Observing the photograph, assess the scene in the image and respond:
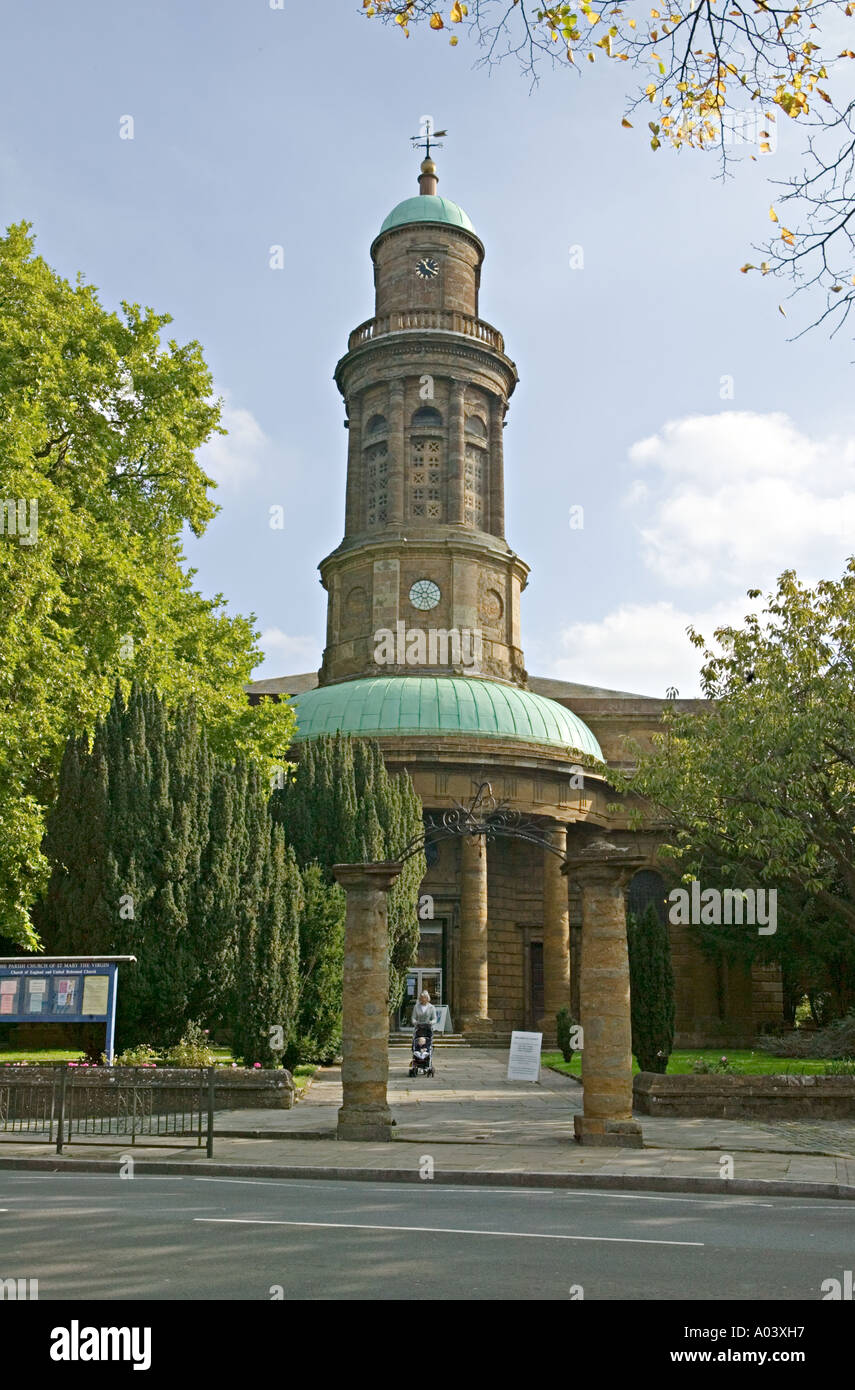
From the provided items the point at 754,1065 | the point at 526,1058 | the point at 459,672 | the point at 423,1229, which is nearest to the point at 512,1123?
the point at 526,1058

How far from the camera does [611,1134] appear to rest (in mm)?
15812

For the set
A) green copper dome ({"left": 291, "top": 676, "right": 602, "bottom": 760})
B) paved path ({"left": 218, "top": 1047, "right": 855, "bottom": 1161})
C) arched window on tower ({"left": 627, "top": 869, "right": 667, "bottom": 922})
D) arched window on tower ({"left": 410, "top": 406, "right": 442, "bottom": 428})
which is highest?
arched window on tower ({"left": 410, "top": 406, "right": 442, "bottom": 428})

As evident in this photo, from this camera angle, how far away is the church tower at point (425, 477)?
142 feet

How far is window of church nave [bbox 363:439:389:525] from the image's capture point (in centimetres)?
4534

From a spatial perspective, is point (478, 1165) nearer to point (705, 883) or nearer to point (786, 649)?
point (786, 649)

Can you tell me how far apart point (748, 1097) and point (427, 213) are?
37.9m

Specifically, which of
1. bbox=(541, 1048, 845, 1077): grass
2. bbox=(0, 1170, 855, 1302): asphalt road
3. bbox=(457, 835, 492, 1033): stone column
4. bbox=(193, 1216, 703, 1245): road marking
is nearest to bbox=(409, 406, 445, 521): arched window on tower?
bbox=(457, 835, 492, 1033): stone column

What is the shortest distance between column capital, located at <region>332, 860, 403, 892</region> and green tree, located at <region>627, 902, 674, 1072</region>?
Answer: 6763 mm

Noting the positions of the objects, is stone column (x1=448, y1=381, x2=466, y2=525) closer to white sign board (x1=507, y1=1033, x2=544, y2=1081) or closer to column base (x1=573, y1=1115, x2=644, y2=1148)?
white sign board (x1=507, y1=1033, x2=544, y2=1081)

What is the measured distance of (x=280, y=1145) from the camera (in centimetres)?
1580

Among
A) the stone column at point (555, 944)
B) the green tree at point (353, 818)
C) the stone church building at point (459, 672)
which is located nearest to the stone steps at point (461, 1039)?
the stone church building at point (459, 672)
